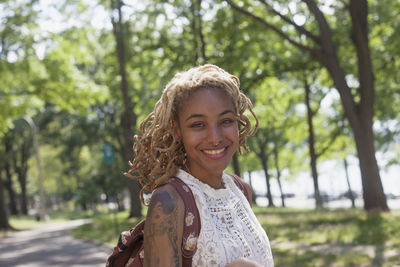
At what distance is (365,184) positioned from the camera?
1377 centimetres

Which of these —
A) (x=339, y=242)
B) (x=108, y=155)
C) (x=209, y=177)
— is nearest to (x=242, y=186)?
(x=209, y=177)

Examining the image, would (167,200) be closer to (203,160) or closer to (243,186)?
(203,160)

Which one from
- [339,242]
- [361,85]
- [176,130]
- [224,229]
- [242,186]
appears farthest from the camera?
[361,85]

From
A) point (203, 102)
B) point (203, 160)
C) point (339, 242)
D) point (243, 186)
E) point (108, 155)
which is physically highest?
point (108, 155)

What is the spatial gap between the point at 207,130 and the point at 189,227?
1.41ft

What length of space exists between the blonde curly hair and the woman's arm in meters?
0.24

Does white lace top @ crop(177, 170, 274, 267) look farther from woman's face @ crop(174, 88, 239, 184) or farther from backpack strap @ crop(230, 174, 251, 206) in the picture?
backpack strap @ crop(230, 174, 251, 206)

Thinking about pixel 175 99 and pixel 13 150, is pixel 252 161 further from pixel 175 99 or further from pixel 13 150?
pixel 175 99

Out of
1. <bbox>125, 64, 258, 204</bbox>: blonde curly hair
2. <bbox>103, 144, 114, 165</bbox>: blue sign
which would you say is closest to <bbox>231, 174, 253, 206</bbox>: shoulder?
<bbox>125, 64, 258, 204</bbox>: blonde curly hair

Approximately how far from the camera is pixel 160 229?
1779mm

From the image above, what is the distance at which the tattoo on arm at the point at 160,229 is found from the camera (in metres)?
1.78

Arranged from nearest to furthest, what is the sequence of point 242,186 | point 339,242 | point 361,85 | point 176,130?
point 176,130 < point 242,186 < point 339,242 < point 361,85

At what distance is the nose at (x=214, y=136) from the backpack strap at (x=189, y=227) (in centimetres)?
26

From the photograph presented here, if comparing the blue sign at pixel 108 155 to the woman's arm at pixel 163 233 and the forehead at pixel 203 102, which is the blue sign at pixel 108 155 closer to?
the forehead at pixel 203 102
